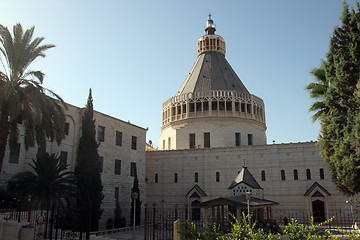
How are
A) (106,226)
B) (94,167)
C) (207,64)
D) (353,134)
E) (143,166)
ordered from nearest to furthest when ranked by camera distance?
(353,134) < (94,167) < (106,226) < (143,166) < (207,64)

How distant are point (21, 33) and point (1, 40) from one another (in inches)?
44.4

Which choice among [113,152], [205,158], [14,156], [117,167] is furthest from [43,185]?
[205,158]

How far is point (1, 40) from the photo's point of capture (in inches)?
699

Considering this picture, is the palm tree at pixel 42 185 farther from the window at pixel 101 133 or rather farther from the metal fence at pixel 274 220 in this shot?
the window at pixel 101 133

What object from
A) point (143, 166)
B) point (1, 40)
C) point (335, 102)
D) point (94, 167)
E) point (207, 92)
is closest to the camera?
point (335, 102)

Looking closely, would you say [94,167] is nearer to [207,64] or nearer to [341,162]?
[341,162]

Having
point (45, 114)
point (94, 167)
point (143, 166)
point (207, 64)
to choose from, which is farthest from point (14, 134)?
point (207, 64)

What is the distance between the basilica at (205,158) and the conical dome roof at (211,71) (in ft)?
0.53

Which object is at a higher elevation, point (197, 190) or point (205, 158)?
point (205, 158)

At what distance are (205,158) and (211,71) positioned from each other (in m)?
16.3

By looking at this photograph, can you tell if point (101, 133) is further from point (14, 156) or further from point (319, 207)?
point (319, 207)

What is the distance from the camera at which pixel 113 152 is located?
3341 cm

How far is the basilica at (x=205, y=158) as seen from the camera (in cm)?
3061

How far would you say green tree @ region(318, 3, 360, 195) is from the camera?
15.3 m
